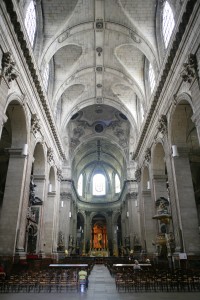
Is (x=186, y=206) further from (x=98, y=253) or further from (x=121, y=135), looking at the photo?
(x=98, y=253)

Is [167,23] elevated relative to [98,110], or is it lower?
lower

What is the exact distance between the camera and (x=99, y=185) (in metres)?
42.8

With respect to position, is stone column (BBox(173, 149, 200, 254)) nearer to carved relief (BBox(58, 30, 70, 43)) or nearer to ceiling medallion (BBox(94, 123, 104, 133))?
carved relief (BBox(58, 30, 70, 43))

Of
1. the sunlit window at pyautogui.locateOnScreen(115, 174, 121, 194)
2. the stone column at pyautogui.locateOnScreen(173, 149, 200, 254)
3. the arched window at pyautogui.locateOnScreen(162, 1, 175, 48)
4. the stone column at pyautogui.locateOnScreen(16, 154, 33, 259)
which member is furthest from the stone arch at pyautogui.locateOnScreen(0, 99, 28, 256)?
the sunlit window at pyautogui.locateOnScreen(115, 174, 121, 194)

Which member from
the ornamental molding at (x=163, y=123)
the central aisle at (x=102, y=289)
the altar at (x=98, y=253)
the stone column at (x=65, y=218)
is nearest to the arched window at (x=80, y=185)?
the altar at (x=98, y=253)

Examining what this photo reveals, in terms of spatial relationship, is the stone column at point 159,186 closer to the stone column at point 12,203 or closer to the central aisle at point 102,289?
the central aisle at point 102,289

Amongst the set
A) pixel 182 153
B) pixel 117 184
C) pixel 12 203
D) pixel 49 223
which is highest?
pixel 117 184

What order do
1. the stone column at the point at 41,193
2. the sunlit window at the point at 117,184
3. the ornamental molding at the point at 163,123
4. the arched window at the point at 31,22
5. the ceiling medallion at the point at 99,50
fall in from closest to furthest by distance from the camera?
the ornamental molding at the point at 163,123, the arched window at the point at 31,22, the stone column at the point at 41,193, the ceiling medallion at the point at 99,50, the sunlit window at the point at 117,184

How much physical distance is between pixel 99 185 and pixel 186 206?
103ft

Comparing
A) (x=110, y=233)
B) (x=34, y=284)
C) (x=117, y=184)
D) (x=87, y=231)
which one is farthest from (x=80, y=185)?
(x=34, y=284)

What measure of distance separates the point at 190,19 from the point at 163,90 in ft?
14.7

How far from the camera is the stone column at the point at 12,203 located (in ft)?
35.7

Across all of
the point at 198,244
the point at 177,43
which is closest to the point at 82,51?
the point at 177,43

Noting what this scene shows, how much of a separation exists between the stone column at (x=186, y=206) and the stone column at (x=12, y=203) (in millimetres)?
7432
